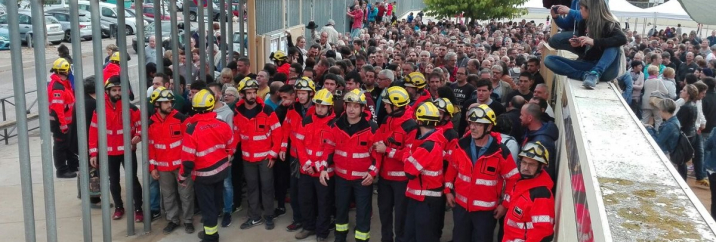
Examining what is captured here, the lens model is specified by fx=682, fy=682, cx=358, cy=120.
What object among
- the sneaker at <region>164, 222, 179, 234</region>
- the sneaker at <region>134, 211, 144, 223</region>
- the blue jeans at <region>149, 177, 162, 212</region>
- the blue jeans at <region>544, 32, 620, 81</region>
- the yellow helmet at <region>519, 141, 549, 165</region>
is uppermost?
the blue jeans at <region>544, 32, 620, 81</region>

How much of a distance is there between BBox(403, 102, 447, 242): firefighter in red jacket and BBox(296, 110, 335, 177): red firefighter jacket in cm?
94

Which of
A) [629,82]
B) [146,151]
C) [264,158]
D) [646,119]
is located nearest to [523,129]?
[264,158]

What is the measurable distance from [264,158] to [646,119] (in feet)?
27.5

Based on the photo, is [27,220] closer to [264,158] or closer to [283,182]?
[264,158]

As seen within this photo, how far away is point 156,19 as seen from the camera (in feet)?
27.3

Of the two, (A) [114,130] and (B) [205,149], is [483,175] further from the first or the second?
(A) [114,130]

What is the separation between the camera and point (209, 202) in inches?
284

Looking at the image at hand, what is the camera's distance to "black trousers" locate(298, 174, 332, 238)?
23.9 feet

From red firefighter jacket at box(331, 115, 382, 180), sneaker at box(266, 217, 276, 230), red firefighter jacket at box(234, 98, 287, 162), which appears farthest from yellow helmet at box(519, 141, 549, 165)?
sneaker at box(266, 217, 276, 230)

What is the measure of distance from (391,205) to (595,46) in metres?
2.54

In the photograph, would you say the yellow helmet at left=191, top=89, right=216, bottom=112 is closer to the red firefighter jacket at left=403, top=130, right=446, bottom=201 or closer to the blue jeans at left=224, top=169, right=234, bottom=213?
the blue jeans at left=224, top=169, right=234, bottom=213

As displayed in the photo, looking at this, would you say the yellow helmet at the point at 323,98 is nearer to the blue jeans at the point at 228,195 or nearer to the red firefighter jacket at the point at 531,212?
the blue jeans at the point at 228,195

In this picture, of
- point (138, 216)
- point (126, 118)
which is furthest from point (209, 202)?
point (138, 216)

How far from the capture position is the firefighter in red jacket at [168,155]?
24.0 ft
